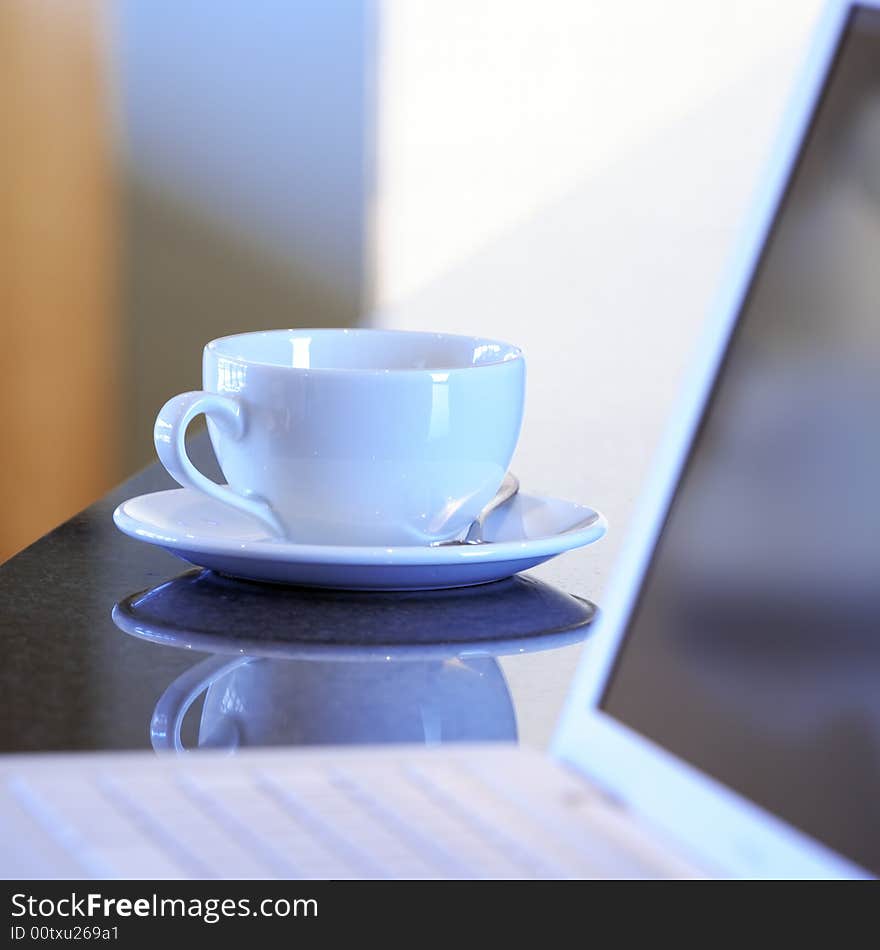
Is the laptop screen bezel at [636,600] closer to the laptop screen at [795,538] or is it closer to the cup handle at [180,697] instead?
the laptop screen at [795,538]

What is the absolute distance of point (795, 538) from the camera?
42 centimetres

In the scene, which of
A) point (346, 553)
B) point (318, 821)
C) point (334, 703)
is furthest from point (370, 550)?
point (318, 821)

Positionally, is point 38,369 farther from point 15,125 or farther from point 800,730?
point 800,730

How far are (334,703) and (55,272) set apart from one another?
287 cm

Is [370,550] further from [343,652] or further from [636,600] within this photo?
[636,600]

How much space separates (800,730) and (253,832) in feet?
0.49

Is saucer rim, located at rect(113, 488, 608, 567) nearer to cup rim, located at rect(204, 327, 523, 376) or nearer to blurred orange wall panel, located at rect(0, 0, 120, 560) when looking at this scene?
cup rim, located at rect(204, 327, 523, 376)

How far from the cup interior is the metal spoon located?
0.25 feet

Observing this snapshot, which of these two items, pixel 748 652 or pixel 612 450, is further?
pixel 612 450

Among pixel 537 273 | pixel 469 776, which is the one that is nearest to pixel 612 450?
pixel 469 776

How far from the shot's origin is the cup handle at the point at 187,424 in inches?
26.3

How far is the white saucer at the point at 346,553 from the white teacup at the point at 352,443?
2 centimetres

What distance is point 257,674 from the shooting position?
0.57 m

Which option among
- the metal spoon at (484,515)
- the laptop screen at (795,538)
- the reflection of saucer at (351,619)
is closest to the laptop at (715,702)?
the laptop screen at (795,538)
